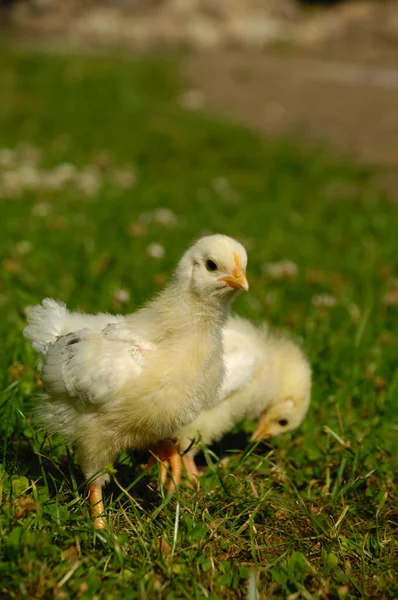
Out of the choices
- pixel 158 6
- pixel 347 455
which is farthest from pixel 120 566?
pixel 158 6

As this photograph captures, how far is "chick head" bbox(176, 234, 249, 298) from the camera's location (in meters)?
2.80

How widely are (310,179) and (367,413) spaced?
637 cm

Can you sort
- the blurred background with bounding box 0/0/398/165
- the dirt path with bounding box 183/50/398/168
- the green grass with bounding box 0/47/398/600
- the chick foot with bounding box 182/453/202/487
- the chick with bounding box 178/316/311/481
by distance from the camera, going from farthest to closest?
1. the blurred background with bounding box 0/0/398/165
2. the dirt path with bounding box 183/50/398/168
3. the chick with bounding box 178/316/311/481
4. the chick foot with bounding box 182/453/202/487
5. the green grass with bounding box 0/47/398/600

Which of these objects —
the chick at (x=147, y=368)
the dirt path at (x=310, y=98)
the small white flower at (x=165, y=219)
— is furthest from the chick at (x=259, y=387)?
the dirt path at (x=310, y=98)

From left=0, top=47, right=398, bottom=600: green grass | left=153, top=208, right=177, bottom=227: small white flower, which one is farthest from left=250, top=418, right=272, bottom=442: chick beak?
left=153, top=208, right=177, bottom=227: small white flower

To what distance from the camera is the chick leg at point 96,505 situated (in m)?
2.74

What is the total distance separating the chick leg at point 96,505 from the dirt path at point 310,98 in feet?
27.1

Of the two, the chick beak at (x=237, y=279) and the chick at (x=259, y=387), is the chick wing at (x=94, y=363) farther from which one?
the chick at (x=259, y=387)

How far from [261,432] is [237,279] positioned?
136cm

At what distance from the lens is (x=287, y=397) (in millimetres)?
3984

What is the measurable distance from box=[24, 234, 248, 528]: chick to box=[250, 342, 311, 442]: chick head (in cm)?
99

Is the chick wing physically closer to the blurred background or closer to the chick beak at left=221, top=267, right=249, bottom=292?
the chick beak at left=221, top=267, right=249, bottom=292

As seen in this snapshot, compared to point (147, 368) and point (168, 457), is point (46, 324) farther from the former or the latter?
point (168, 457)

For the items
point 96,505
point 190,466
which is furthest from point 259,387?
point 96,505
